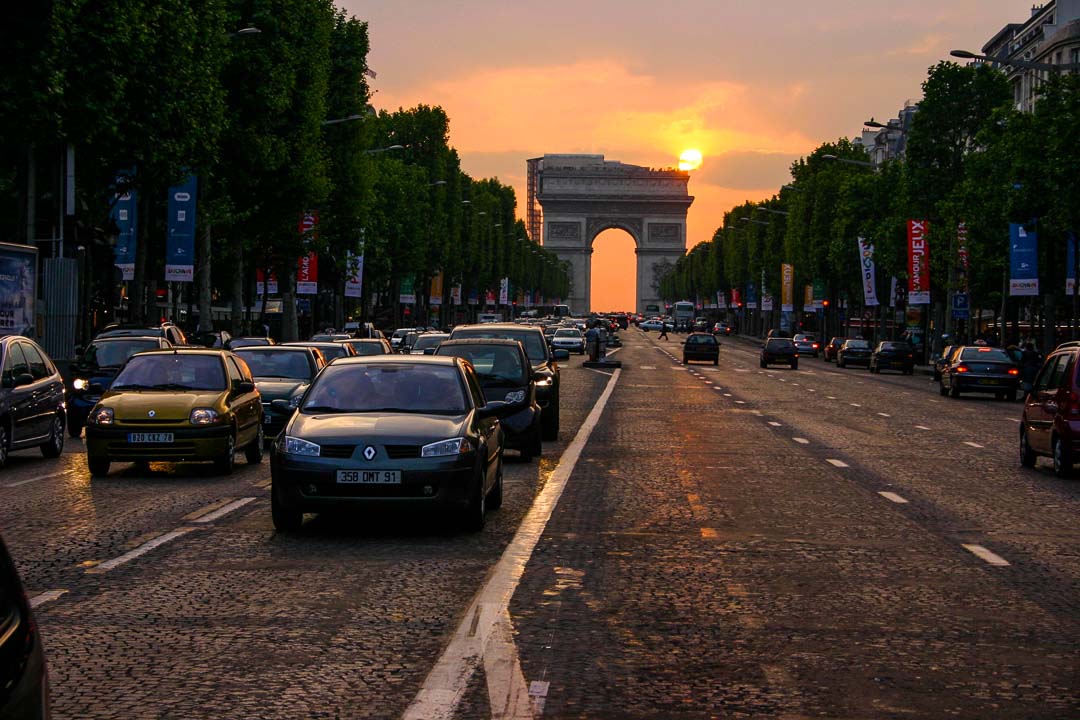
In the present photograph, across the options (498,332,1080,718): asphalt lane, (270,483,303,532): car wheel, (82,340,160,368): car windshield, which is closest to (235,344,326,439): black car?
(82,340,160,368): car windshield

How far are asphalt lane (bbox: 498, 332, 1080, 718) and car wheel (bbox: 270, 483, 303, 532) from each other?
1.95 meters

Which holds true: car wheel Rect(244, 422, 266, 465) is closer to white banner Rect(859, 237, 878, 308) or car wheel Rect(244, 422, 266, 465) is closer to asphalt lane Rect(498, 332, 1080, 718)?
asphalt lane Rect(498, 332, 1080, 718)

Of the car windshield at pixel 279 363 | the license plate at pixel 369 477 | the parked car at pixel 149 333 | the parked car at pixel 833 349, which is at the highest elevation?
the parked car at pixel 149 333

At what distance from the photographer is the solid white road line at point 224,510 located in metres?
13.6

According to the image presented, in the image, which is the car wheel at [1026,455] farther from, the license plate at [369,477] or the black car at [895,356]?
the black car at [895,356]

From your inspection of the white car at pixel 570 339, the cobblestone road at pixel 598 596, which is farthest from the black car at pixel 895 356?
the cobblestone road at pixel 598 596

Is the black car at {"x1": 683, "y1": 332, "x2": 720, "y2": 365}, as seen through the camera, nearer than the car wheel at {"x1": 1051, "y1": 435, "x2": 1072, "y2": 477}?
No

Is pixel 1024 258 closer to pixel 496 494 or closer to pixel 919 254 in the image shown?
pixel 919 254

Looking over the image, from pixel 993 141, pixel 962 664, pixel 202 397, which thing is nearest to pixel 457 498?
pixel 962 664

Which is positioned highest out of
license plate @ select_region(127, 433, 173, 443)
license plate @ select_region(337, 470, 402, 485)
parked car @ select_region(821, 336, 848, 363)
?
license plate @ select_region(337, 470, 402, 485)

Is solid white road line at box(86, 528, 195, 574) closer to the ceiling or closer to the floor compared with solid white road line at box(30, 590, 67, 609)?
closer to the floor

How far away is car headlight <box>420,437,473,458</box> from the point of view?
1223 cm

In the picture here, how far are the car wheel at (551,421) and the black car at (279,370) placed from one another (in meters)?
3.38

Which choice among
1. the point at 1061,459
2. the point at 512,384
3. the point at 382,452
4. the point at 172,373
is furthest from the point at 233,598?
the point at 1061,459
